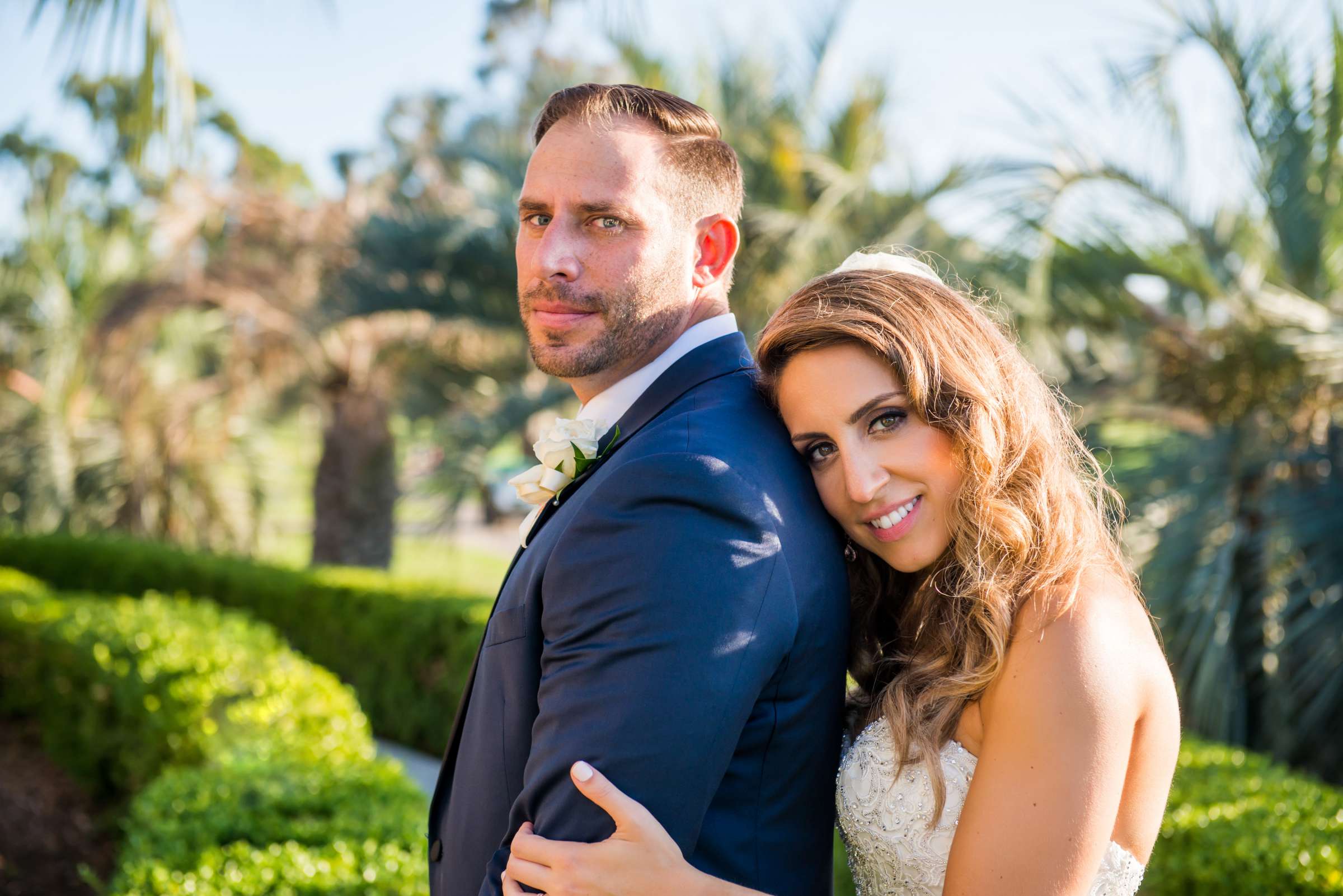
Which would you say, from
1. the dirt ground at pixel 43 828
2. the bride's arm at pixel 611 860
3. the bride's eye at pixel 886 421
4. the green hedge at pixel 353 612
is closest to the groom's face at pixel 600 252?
the bride's eye at pixel 886 421

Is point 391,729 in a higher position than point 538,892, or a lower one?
lower

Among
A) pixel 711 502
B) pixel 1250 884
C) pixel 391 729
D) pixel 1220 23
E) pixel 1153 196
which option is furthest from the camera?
pixel 391 729

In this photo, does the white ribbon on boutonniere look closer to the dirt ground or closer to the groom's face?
the groom's face

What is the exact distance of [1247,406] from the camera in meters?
5.55

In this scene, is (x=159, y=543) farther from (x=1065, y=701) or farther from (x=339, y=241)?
(x=1065, y=701)

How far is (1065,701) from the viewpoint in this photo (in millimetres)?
1652

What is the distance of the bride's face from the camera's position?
6.02ft

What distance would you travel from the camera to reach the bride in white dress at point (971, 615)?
1648 millimetres

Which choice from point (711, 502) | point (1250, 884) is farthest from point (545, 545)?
point (1250, 884)

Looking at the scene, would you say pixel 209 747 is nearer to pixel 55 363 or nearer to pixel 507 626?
pixel 507 626

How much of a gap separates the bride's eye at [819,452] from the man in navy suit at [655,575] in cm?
6

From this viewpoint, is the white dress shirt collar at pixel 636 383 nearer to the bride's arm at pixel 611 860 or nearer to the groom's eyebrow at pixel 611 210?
the groom's eyebrow at pixel 611 210

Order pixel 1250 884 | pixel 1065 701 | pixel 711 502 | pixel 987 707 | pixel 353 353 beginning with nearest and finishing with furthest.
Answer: pixel 711 502 → pixel 1065 701 → pixel 987 707 → pixel 1250 884 → pixel 353 353

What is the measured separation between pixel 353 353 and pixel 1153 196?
762cm
